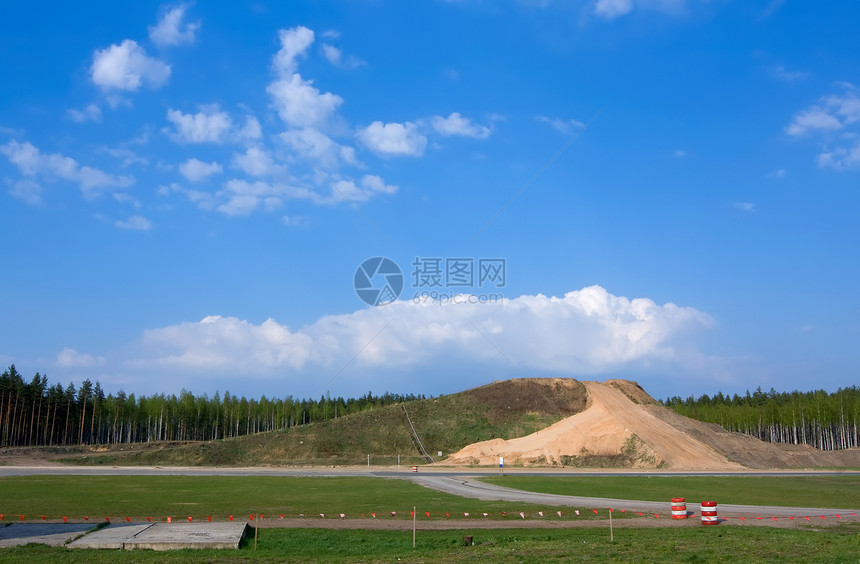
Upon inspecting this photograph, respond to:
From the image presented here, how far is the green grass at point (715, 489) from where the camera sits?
41350 mm

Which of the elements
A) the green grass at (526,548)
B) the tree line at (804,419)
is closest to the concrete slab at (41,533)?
the green grass at (526,548)

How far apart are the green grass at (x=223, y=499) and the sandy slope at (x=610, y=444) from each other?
39.0 metres

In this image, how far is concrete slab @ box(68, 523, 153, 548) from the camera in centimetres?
2124

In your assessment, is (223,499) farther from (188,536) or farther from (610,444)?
(610,444)

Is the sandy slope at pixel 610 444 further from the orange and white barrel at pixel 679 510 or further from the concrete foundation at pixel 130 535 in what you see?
the concrete foundation at pixel 130 535

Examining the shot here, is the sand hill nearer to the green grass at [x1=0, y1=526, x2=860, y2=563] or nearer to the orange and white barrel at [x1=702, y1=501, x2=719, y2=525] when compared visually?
the orange and white barrel at [x1=702, y1=501, x2=719, y2=525]

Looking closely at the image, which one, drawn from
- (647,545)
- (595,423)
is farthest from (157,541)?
(595,423)

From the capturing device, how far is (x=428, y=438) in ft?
357

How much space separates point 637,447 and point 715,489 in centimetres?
3871

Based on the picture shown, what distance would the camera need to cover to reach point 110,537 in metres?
22.6

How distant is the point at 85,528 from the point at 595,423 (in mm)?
81232

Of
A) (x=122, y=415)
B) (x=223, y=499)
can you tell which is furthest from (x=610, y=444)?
(x=122, y=415)

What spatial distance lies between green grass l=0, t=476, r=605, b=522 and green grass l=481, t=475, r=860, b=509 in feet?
33.5

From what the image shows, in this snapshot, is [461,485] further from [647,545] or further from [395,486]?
[647,545]
